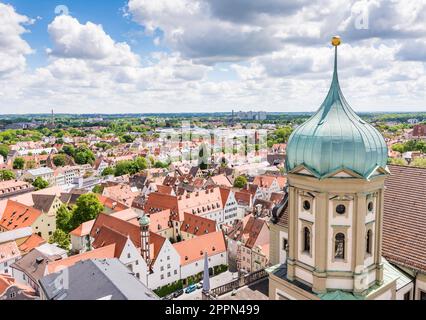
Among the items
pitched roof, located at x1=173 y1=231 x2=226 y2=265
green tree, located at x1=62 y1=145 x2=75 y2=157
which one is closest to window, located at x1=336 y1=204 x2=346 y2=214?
pitched roof, located at x1=173 y1=231 x2=226 y2=265

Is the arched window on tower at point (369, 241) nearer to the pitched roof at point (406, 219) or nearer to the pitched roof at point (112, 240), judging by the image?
the pitched roof at point (406, 219)

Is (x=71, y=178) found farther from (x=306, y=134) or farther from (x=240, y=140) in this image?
(x=306, y=134)

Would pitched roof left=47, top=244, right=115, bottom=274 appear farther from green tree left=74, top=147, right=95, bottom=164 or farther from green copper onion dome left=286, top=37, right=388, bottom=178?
green tree left=74, top=147, right=95, bottom=164

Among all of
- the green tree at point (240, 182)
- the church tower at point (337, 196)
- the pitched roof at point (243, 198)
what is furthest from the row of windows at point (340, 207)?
the green tree at point (240, 182)

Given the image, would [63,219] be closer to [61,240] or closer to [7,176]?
[61,240]

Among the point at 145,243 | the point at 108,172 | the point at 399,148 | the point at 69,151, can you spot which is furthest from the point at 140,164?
the point at 399,148

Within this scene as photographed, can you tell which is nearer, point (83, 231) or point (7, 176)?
point (83, 231)

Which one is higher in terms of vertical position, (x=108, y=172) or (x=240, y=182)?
(x=240, y=182)

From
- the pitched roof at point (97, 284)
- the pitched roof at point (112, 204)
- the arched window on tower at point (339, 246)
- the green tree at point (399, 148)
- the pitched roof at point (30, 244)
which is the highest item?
the arched window on tower at point (339, 246)
